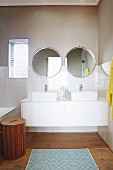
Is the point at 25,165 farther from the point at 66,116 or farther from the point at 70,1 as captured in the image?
the point at 70,1

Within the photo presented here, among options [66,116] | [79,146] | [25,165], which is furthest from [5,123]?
[79,146]

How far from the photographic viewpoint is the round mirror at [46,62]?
3.59 metres

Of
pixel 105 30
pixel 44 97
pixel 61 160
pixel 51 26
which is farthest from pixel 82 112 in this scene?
pixel 51 26

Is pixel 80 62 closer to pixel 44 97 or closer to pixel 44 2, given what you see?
pixel 44 97

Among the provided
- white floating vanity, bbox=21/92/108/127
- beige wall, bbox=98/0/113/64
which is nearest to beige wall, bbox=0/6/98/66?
beige wall, bbox=98/0/113/64

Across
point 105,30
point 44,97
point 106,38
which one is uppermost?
point 105,30

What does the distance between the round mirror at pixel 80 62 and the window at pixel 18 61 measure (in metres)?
0.86

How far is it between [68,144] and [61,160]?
0.61 meters

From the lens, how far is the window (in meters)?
3.59

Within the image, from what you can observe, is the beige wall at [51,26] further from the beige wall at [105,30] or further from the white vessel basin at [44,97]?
the white vessel basin at [44,97]

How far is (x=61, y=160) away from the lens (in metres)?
2.35

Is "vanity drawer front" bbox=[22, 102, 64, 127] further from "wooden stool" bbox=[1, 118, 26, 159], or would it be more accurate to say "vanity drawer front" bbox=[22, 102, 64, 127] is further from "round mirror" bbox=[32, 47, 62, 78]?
"round mirror" bbox=[32, 47, 62, 78]

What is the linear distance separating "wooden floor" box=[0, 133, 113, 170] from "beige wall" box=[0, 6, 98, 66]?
162 centimetres

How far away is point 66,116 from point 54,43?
60.1 inches
